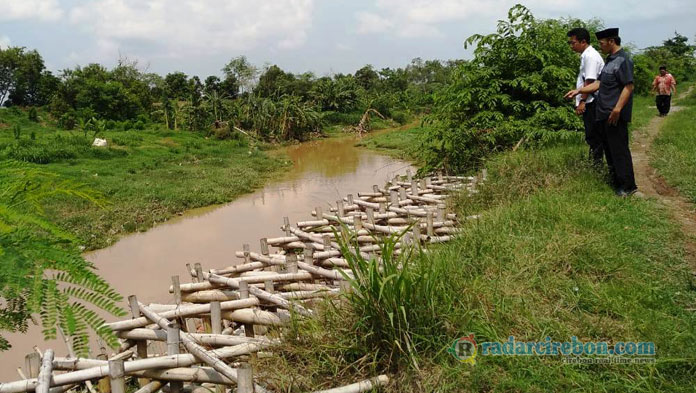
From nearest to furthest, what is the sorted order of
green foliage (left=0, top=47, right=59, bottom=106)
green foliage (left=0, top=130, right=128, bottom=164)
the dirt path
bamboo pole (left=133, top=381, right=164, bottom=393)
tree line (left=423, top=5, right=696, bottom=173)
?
bamboo pole (left=133, top=381, right=164, bottom=393)
the dirt path
tree line (left=423, top=5, right=696, bottom=173)
green foliage (left=0, top=130, right=128, bottom=164)
green foliage (left=0, top=47, right=59, bottom=106)

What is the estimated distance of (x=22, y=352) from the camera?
5.12m

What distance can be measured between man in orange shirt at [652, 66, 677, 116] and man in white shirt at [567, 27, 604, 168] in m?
7.91

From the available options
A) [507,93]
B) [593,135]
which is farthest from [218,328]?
[507,93]

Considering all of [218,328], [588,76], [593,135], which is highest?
A: [588,76]

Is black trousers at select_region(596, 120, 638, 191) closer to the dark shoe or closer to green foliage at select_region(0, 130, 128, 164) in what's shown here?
the dark shoe

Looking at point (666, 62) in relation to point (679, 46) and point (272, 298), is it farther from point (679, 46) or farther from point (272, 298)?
point (272, 298)

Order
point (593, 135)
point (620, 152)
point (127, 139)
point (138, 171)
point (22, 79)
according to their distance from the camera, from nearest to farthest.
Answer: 1. point (620, 152)
2. point (593, 135)
3. point (138, 171)
4. point (127, 139)
5. point (22, 79)

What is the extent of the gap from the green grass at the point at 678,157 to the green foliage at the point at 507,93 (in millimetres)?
1324

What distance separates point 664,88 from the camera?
12219 millimetres

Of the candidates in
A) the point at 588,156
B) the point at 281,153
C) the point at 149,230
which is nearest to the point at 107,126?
the point at 281,153

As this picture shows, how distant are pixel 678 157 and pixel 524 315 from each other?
4.72 m

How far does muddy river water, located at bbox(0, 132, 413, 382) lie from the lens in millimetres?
6566

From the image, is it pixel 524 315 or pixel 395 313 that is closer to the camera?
pixel 395 313

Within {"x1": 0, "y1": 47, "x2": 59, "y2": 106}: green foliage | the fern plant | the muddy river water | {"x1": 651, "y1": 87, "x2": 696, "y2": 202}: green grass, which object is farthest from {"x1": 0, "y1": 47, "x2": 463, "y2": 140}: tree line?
the fern plant
